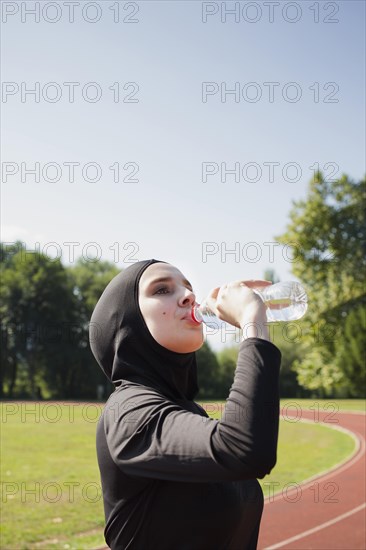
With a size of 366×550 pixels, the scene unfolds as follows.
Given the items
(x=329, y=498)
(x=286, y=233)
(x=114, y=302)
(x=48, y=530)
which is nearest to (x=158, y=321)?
(x=114, y=302)

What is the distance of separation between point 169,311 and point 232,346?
4948cm

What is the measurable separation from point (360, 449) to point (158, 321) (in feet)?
60.3

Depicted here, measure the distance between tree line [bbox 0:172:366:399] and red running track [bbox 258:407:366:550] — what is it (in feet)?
40.8

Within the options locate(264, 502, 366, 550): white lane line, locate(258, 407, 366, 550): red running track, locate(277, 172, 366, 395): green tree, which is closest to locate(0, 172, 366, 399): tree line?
locate(277, 172, 366, 395): green tree

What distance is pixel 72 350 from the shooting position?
53688mm

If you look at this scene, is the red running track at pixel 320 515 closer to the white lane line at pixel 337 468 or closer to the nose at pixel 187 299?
the white lane line at pixel 337 468

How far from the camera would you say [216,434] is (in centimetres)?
139

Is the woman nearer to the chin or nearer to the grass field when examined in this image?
the chin

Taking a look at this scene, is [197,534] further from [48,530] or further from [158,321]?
[48,530]

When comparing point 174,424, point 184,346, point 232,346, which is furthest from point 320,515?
point 232,346

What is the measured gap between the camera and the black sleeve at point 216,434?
4.47ft

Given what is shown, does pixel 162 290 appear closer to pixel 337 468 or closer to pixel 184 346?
pixel 184 346

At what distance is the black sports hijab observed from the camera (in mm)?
1772

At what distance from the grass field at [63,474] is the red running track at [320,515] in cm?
62
